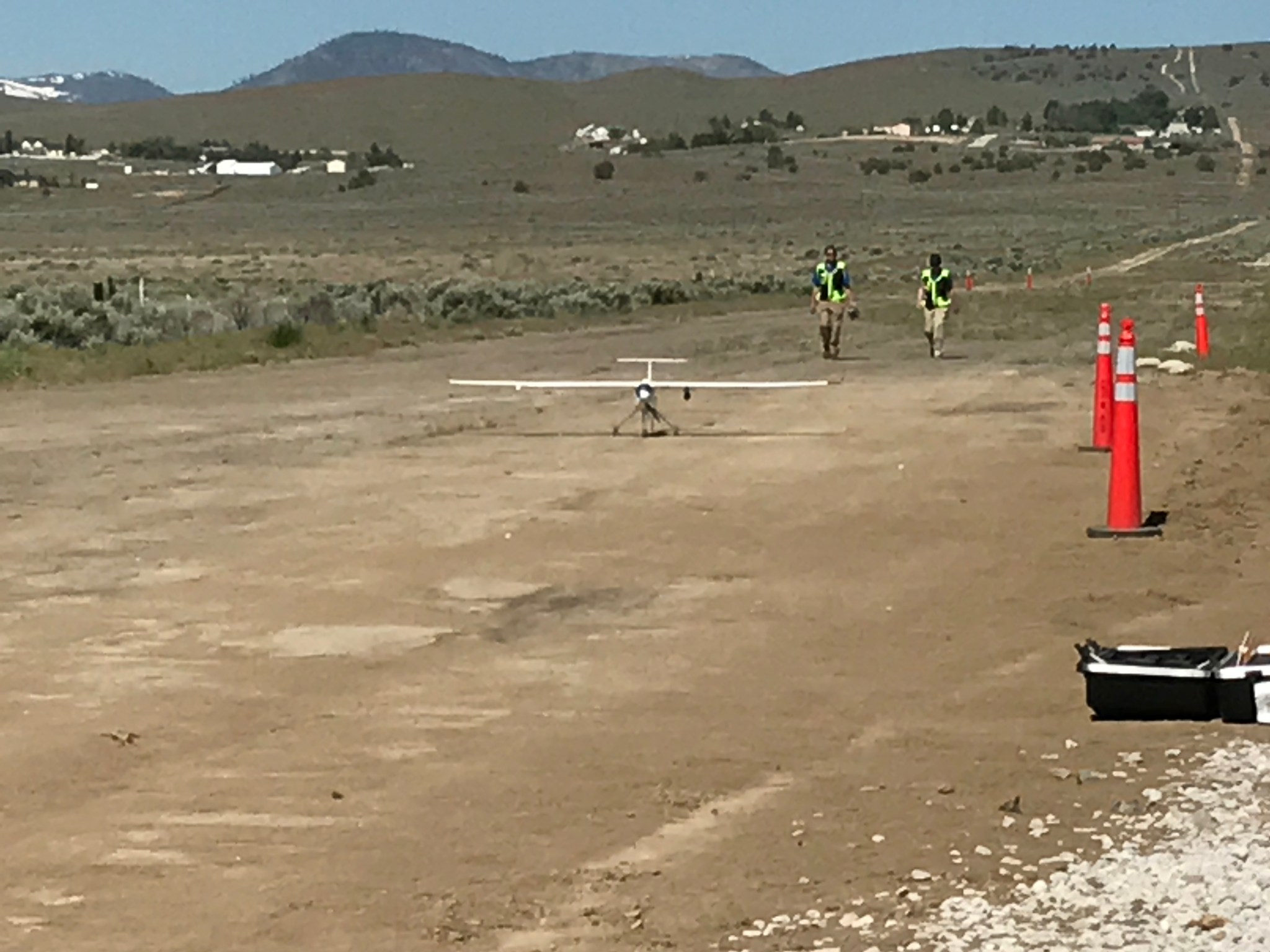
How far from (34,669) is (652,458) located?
846 cm

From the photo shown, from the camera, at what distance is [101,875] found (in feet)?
21.9

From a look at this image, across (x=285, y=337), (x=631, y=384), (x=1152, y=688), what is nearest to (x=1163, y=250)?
(x=285, y=337)

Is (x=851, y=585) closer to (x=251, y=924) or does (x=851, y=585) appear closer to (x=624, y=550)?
(x=624, y=550)

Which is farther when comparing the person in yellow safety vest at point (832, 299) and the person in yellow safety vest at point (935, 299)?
the person in yellow safety vest at point (935, 299)

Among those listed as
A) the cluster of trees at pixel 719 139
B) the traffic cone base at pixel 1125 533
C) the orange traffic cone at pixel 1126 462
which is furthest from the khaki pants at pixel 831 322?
the cluster of trees at pixel 719 139

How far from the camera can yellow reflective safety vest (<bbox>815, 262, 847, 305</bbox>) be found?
29578mm

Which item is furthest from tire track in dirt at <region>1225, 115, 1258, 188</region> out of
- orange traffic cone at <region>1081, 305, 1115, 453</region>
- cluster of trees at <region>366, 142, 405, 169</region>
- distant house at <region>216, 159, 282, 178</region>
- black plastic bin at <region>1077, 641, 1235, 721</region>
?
black plastic bin at <region>1077, 641, 1235, 721</region>

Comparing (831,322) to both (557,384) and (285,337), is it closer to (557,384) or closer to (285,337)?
(285,337)

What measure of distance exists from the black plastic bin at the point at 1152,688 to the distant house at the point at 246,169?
132 meters

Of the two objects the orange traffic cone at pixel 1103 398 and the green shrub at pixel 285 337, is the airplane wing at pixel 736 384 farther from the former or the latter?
the green shrub at pixel 285 337

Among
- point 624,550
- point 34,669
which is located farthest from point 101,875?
point 624,550

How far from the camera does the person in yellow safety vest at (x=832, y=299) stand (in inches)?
1167

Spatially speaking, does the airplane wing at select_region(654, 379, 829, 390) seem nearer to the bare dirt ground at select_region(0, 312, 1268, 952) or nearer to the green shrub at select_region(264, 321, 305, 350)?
the bare dirt ground at select_region(0, 312, 1268, 952)

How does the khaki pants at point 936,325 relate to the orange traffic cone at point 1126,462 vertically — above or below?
below
